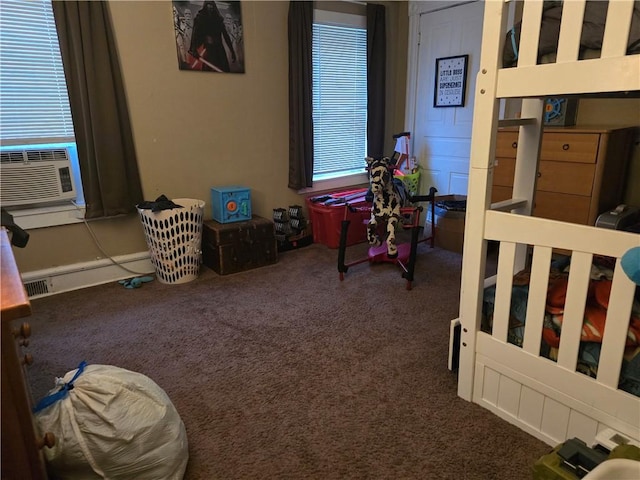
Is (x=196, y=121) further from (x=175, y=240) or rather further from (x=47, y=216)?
(x=47, y=216)

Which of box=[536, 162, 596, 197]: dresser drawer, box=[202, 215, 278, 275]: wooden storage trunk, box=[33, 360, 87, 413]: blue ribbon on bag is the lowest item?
box=[202, 215, 278, 275]: wooden storage trunk

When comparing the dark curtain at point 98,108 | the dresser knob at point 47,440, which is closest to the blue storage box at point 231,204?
the dark curtain at point 98,108

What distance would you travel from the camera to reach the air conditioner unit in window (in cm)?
256

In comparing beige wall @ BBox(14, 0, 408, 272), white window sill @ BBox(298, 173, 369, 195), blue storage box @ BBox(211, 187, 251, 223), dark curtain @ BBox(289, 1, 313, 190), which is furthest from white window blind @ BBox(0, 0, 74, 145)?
white window sill @ BBox(298, 173, 369, 195)

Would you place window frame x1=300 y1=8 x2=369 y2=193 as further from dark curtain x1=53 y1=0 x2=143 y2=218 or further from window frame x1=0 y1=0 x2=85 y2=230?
window frame x1=0 y1=0 x2=85 y2=230

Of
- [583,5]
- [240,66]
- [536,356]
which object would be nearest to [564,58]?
[583,5]

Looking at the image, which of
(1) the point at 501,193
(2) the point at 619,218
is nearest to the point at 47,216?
(1) the point at 501,193

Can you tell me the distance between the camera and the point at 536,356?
4.80 ft

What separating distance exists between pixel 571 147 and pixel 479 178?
169 centimetres

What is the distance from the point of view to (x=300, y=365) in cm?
199

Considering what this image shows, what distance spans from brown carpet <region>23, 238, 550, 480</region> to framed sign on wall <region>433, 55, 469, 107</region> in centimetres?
158

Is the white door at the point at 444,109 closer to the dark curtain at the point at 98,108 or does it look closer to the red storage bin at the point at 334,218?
the red storage bin at the point at 334,218

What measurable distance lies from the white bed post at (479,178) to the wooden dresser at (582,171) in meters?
1.56

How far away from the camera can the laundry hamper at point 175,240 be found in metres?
2.81
